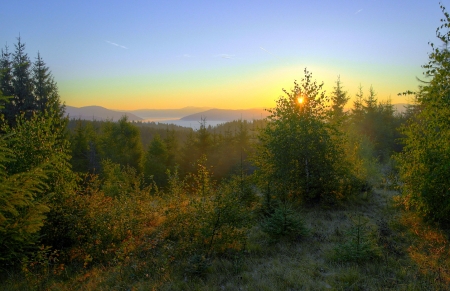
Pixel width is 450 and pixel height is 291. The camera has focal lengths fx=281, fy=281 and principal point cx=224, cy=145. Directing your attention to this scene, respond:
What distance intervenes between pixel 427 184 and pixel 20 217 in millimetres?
9889

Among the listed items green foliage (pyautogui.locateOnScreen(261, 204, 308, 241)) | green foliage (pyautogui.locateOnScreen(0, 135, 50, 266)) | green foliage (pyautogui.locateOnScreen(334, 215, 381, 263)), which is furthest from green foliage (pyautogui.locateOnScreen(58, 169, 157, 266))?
green foliage (pyautogui.locateOnScreen(334, 215, 381, 263))

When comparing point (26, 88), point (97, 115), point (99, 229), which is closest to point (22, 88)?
point (26, 88)

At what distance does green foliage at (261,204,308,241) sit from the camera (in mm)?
7848

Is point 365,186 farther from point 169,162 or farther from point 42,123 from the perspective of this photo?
point 169,162

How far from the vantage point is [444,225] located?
8133 mm

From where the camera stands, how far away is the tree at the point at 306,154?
1086cm

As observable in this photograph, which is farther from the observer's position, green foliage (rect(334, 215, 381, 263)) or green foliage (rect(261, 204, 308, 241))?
green foliage (rect(261, 204, 308, 241))

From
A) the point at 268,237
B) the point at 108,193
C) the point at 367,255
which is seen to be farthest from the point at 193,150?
the point at 367,255

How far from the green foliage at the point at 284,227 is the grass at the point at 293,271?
21 centimetres

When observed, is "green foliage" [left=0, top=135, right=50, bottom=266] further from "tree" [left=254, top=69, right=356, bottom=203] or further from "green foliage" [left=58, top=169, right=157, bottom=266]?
"tree" [left=254, top=69, right=356, bottom=203]

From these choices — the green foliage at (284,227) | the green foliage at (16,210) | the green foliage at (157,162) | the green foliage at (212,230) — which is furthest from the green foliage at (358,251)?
the green foliage at (157,162)

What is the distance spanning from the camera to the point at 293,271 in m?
5.91

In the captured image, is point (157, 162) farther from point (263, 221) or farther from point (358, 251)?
point (358, 251)

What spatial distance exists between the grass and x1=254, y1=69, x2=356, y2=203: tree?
3.10m
